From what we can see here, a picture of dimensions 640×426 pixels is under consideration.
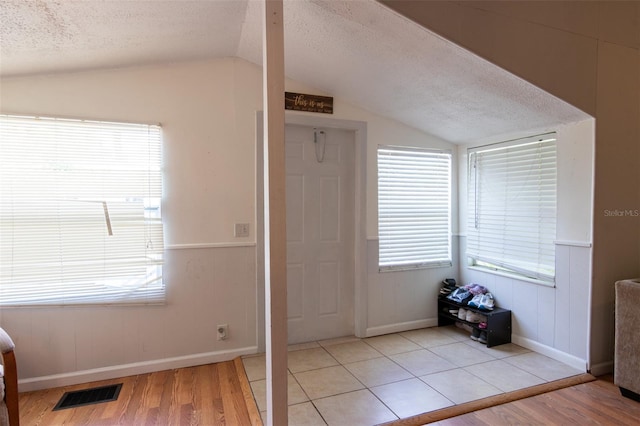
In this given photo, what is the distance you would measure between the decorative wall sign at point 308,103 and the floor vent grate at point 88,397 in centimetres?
248

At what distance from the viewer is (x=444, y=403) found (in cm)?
219

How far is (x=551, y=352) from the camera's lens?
2.83m

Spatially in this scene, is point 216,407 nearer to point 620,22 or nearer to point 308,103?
point 308,103

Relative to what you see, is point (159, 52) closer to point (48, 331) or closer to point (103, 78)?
point (103, 78)

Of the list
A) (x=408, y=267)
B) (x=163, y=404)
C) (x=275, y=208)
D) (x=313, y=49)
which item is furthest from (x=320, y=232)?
(x=163, y=404)

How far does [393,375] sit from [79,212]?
8.38 feet

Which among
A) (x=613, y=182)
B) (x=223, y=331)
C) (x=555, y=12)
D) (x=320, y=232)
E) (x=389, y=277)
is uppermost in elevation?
(x=555, y=12)

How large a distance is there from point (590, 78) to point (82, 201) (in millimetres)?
3696

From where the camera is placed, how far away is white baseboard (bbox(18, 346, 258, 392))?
2412 millimetres

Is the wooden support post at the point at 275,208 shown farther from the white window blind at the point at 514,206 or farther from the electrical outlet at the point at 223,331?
the white window blind at the point at 514,206

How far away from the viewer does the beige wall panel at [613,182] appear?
251 cm

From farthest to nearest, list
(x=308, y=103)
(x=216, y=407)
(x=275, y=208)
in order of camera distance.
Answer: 1. (x=308, y=103)
2. (x=216, y=407)
3. (x=275, y=208)

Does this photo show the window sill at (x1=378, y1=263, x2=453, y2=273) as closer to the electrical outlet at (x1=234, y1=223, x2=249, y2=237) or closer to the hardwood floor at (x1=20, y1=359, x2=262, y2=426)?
the electrical outlet at (x1=234, y1=223, x2=249, y2=237)

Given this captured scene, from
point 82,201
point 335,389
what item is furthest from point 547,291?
point 82,201
